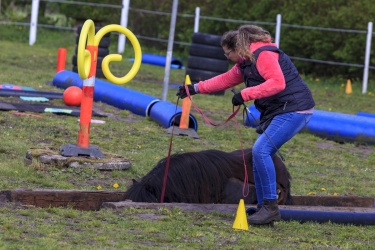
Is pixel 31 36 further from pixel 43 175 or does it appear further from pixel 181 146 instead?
pixel 43 175

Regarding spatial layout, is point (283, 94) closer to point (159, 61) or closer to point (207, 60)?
point (207, 60)

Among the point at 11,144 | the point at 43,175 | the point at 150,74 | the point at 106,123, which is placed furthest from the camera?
the point at 150,74

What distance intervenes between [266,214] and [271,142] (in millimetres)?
544

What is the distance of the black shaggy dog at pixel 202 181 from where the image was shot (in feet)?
21.7

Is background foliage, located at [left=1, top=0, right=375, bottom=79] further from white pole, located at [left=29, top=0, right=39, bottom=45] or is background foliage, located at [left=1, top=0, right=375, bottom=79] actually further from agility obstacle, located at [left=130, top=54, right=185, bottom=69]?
white pole, located at [left=29, top=0, right=39, bottom=45]

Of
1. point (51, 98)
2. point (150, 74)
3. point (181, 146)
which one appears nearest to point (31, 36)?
point (150, 74)

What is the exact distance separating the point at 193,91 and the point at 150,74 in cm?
1314

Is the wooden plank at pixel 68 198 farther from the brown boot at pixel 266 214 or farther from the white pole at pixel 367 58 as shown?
the white pole at pixel 367 58

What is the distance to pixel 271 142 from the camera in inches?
238

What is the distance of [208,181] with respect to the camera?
6.76 m

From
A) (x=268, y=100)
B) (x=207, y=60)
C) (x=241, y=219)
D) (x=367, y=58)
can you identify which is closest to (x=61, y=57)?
(x=207, y=60)

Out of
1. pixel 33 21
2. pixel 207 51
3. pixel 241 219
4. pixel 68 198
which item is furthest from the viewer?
pixel 33 21

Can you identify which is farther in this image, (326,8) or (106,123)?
(326,8)

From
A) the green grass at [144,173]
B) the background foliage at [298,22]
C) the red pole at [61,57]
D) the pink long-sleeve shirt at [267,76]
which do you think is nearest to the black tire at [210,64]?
the green grass at [144,173]
